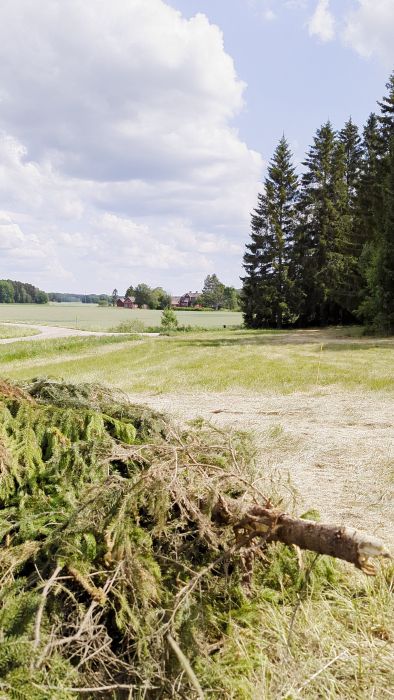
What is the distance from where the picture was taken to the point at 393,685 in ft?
5.61

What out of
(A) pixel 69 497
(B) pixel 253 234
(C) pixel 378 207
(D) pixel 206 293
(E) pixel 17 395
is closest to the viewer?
(A) pixel 69 497

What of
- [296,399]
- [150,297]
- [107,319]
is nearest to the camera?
[296,399]

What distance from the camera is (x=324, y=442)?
199 inches

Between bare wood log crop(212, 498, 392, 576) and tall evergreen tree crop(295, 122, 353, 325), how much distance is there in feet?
106

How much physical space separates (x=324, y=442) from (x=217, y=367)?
6.14 m

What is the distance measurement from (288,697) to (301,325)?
34.0m

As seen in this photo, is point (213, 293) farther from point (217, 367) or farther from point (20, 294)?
point (217, 367)

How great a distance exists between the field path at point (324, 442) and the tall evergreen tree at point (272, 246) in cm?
2680

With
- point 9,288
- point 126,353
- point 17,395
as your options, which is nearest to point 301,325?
point 126,353

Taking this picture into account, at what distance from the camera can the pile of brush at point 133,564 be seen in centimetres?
168

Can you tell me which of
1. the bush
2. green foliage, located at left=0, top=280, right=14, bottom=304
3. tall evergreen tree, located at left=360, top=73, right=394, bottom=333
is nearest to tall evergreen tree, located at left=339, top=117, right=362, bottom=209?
tall evergreen tree, located at left=360, top=73, right=394, bottom=333

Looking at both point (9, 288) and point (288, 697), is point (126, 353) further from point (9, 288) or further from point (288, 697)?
point (9, 288)

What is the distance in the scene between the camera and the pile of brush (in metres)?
1.68

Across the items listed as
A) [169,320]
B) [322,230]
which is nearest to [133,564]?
[169,320]
